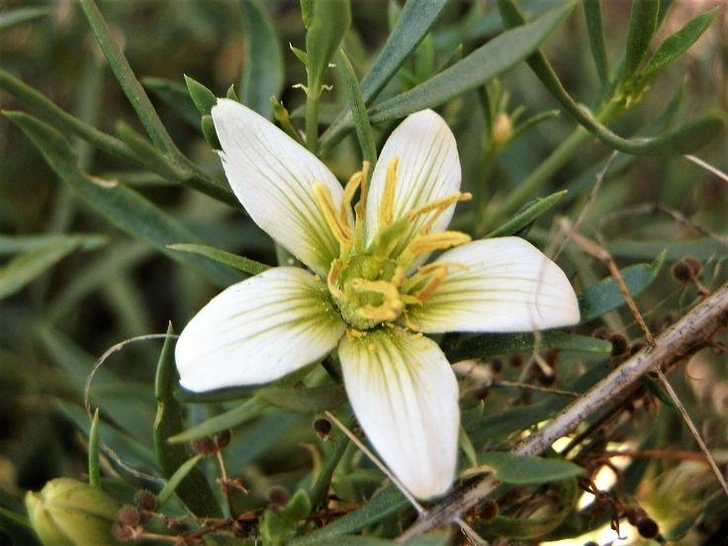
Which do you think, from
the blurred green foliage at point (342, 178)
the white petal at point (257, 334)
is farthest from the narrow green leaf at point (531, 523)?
the white petal at point (257, 334)

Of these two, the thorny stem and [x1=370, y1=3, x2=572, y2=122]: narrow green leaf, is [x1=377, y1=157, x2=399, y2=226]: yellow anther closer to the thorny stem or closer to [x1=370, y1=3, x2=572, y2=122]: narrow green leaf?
[x1=370, y1=3, x2=572, y2=122]: narrow green leaf

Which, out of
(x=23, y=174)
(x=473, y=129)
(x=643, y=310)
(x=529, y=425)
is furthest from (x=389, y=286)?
(x=23, y=174)

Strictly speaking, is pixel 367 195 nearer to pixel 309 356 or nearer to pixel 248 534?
pixel 309 356

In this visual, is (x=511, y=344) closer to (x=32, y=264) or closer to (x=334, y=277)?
(x=334, y=277)

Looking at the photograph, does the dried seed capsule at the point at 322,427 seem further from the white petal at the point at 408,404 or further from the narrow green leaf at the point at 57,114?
the narrow green leaf at the point at 57,114

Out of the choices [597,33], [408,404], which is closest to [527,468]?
[408,404]

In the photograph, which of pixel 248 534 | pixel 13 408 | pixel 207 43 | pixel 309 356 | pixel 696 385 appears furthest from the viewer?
pixel 207 43
